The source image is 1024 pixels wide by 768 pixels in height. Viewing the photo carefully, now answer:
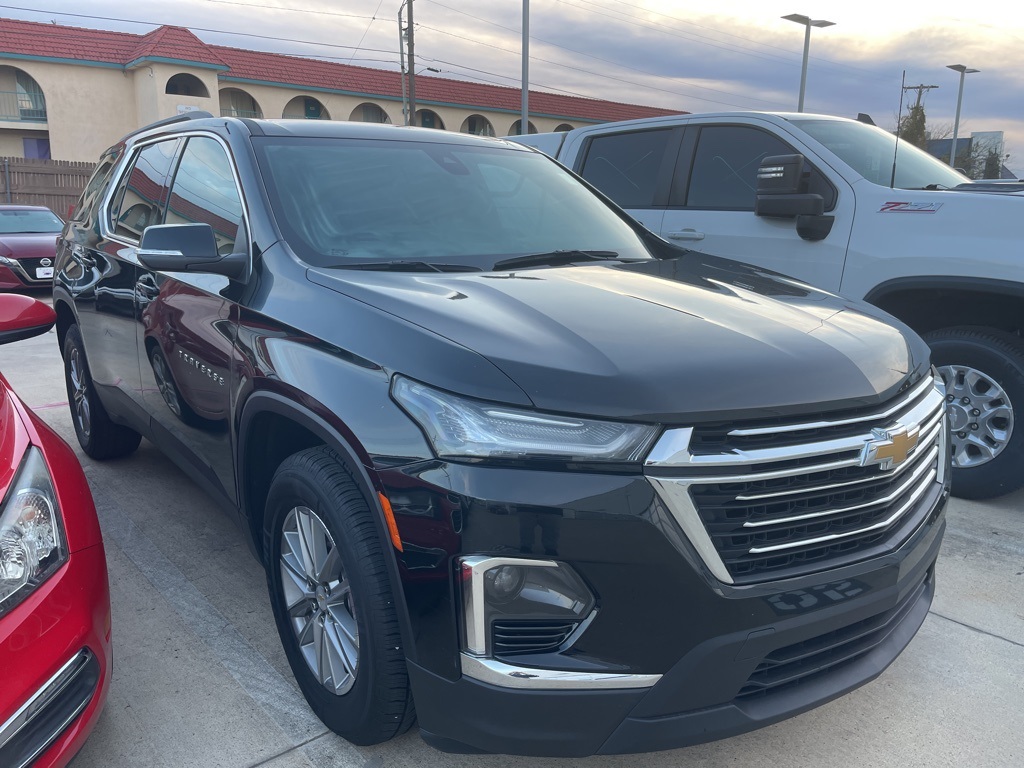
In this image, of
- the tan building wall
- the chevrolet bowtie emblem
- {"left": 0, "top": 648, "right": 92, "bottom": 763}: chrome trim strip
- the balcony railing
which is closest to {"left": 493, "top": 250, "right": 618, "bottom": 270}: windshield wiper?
the chevrolet bowtie emblem

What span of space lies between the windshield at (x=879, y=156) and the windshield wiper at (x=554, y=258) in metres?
2.20

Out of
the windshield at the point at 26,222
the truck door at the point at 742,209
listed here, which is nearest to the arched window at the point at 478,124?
the windshield at the point at 26,222

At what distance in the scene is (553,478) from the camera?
178 cm

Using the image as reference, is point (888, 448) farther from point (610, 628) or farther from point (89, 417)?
point (89, 417)

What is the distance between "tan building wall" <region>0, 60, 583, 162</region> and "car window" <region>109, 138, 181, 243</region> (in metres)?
29.4

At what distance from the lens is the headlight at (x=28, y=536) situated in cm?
186

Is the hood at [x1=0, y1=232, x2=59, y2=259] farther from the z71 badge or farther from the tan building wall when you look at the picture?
the tan building wall

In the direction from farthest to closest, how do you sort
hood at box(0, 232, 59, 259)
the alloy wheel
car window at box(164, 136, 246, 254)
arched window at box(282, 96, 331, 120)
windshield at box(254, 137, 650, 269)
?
arched window at box(282, 96, 331, 120) → hood at box(0, 232, 59, 259) → car window at box(164, 136, 246, 254) → windshield at box(254, 137, 650, 269) → the alloy wheel

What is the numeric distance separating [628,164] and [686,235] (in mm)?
844

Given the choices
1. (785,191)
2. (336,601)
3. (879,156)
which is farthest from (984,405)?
(336,601)

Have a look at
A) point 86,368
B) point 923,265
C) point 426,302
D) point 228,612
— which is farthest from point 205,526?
point 923,265

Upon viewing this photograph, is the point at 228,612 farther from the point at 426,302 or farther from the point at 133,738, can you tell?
the point at 426,302

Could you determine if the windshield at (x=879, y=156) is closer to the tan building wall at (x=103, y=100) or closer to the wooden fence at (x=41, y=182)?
the wooden fence at (x=41, y=182)

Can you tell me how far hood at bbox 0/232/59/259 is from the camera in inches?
463
